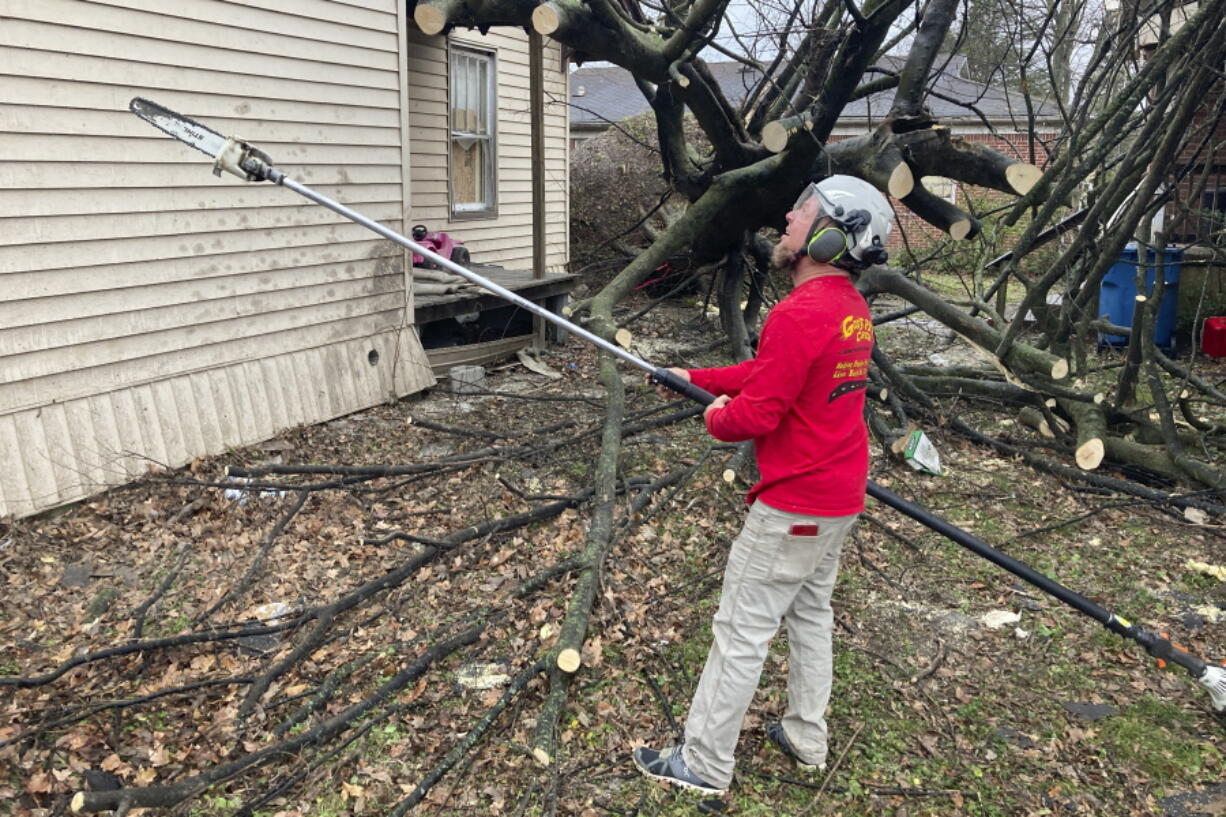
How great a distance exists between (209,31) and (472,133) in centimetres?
499

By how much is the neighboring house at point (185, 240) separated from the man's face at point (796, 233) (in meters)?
4.36

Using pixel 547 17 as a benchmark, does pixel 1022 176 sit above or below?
below

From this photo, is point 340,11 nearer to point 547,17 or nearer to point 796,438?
point 547,17

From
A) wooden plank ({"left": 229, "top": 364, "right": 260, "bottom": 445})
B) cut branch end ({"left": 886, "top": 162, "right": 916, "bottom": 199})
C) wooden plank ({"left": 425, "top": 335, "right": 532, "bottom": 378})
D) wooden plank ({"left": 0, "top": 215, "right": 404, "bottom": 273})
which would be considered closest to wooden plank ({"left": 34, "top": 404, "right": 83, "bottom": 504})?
wooden plank ({"left": 0, "top": 215, "right": 404, "bottom": 273})

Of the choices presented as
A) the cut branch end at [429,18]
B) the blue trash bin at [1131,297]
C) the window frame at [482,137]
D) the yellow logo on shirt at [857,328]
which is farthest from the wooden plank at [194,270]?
the blue trash bin at [1131,297]

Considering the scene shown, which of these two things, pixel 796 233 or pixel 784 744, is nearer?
pixel 796 233

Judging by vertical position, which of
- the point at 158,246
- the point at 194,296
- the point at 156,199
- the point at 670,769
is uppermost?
the point at 156,199

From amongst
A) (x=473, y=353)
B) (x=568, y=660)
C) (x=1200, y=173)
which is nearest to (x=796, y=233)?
(x=568, y=660)

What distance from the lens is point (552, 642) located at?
4090 millimetres

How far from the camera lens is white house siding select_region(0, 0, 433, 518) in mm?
5145

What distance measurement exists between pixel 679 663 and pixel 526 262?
9016 millimetres

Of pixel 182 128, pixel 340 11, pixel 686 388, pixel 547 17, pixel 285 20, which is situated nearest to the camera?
pixel 686 388

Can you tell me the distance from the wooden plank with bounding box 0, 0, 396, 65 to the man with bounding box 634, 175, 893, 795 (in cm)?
453

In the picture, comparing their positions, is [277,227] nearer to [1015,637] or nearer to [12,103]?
[12,103]
